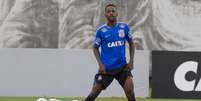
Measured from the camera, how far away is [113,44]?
32.3 ft

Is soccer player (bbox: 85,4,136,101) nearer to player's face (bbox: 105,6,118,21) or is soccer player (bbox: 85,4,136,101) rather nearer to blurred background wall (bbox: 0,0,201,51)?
player's face (bbox: 105,6,118,21)

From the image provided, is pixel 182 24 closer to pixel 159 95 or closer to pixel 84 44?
pixel 84 44

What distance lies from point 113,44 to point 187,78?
6479mm

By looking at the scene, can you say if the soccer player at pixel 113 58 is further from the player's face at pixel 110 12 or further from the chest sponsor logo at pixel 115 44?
the player's face at pixel 110 12

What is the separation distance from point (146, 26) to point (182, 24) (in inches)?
58.7

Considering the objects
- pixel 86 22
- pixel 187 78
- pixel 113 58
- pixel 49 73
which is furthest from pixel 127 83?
pixel 86 22

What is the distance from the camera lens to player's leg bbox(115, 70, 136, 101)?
9773 millimetres

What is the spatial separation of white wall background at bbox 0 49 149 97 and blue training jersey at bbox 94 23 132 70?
19.0 ft

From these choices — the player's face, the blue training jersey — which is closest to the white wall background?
the blue training jersey

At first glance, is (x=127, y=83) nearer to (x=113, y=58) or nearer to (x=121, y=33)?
(x=113, y=58)

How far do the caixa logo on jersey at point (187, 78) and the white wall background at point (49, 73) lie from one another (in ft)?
3.03

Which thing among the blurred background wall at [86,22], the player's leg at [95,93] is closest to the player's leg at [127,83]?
the player's leg at [95,93]

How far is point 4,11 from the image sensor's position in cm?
2512

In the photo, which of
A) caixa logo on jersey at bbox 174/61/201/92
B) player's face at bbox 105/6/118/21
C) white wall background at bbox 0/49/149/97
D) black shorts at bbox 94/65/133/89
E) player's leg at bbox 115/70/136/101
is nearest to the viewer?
player's face at bbox 105/6/118/21
